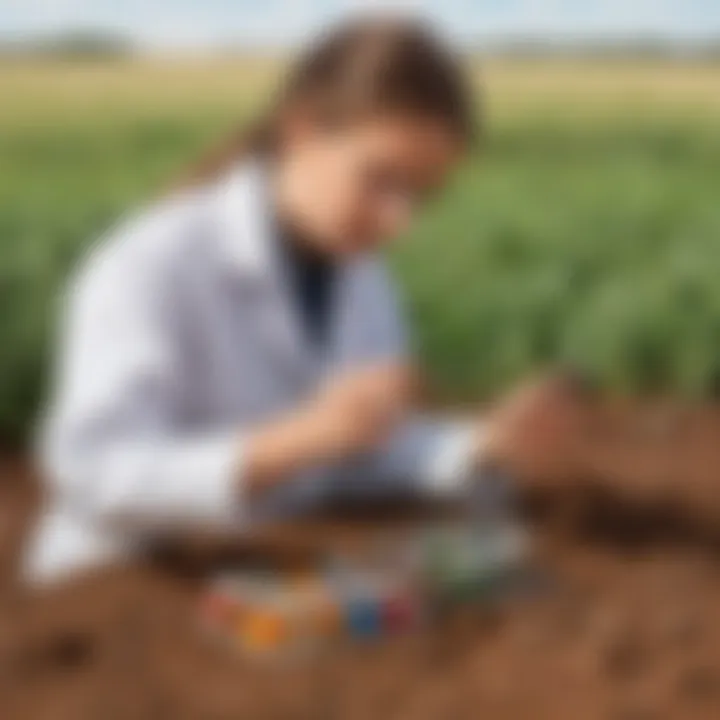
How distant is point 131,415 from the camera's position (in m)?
1.30

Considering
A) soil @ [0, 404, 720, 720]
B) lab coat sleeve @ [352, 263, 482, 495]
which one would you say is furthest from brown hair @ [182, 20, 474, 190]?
soil @ [0, 404, 720, 720]

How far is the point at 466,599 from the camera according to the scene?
134cm

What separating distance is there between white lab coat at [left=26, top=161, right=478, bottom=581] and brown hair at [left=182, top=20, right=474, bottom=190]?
6 cm

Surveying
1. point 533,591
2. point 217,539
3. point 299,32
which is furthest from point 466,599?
point 299,32

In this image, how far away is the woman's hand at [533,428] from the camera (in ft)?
4.34

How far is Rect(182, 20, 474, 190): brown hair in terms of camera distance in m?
1.29

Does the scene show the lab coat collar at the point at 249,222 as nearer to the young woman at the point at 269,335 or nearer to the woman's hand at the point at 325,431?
the young woman at the point at 269,335

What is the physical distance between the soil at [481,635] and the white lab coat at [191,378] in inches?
1.2

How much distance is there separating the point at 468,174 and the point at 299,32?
0.15 meters

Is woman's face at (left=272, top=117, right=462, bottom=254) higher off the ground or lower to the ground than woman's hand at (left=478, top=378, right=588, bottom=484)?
higher

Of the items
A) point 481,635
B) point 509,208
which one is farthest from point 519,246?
point 481,635

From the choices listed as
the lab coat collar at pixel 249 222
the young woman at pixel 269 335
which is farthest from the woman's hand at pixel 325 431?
the lab coat collar at pixel 249 222

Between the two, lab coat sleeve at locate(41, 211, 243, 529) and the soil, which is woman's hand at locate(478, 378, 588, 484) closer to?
the soil

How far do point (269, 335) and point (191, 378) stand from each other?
7 cm
